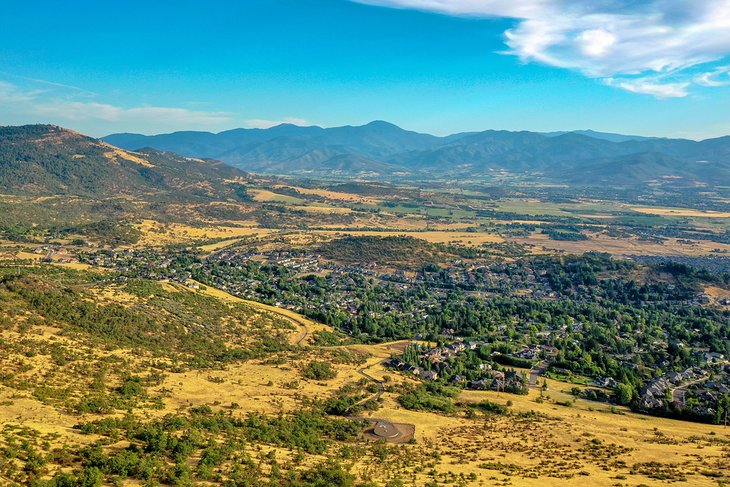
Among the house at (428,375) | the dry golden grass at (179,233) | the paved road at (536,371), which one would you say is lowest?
the paved road at (536,371)

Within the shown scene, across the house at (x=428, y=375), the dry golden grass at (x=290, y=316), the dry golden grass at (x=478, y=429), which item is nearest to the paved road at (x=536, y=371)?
the dry golden grass at (x=478, y=429)

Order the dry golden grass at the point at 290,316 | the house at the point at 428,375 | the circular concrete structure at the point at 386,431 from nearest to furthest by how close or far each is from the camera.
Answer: the circular concrete structure at the point at 386,431 → the house at the point at 428,375 → the dry golden grass at the point at 290,316

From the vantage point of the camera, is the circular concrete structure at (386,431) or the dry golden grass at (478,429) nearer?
the dry golden grass at (478,429)

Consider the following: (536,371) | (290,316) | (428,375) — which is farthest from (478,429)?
(290,316)

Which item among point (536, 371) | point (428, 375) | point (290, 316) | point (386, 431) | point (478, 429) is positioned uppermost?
point (386, 431)

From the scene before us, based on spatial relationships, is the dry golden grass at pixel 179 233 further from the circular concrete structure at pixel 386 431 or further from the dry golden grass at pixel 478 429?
the circular concrete structure at pixel 386 431

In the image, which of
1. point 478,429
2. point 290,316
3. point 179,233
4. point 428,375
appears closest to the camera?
point 478,429

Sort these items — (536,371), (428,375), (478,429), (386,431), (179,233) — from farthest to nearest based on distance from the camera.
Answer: (179,233), (536,371), (428,375), (478,429), (386,431)

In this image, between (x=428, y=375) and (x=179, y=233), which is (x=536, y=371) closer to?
(x=428, y=375)

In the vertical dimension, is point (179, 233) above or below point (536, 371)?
above

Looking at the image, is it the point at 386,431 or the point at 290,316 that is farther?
the point at 290,316

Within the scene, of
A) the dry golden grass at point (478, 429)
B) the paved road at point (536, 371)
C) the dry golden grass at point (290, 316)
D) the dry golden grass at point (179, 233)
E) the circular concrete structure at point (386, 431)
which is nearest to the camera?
the dry golden grass at point (478, 429)
